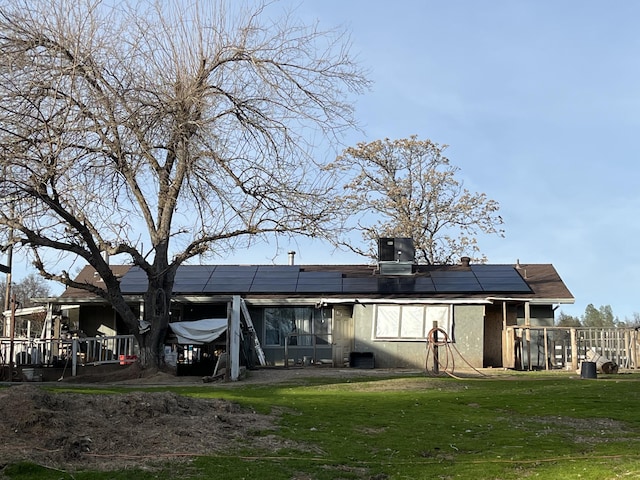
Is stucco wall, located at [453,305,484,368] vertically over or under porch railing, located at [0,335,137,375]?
over

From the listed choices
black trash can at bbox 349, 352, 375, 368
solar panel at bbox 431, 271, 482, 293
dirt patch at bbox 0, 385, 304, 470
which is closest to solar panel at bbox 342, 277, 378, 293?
solar panel at bbox 431, 271, 482, 293

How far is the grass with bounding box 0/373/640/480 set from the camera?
897 cm

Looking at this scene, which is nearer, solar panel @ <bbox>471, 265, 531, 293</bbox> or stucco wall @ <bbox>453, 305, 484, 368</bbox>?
stucco wall @ <bbox>453, 305, 484, 368</bbox>

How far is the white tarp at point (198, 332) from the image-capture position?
23.4 meters

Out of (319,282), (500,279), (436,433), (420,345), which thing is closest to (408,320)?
(420,345)

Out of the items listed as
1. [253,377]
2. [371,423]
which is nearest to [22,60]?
[253,377]

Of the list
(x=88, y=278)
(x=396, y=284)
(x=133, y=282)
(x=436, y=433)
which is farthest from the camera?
(x=88, y=278)

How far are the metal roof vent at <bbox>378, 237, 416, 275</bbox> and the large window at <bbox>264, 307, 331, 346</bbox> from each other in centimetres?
389

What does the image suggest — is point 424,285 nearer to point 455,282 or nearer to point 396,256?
point 455,282

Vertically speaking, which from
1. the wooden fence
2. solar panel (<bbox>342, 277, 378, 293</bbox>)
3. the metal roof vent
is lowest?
the wooden fence

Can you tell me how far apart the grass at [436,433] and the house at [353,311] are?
21.5 feet

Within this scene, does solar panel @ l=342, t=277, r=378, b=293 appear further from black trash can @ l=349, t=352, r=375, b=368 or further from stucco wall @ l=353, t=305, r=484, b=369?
black trash can @ l=349, t=352, r=375, b=368

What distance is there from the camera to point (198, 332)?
23516 millimetres

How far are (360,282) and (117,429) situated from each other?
19004mm
